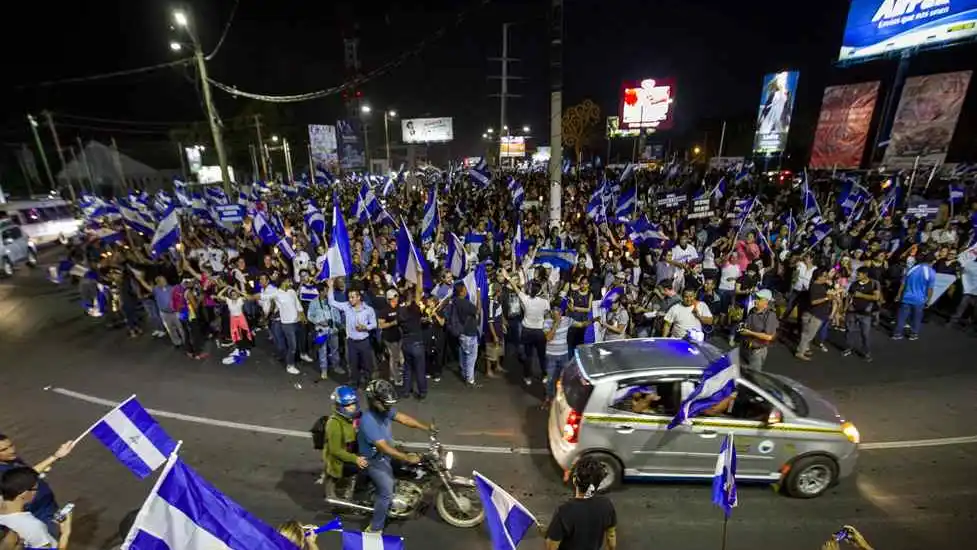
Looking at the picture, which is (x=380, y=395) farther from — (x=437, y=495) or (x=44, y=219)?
(x=44, y=219)

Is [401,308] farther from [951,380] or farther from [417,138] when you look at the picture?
[417,138]

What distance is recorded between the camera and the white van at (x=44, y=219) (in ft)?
72.8

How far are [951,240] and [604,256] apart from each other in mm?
8558

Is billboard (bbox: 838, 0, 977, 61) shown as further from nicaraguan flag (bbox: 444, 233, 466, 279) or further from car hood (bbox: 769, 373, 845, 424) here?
nicaraguan flag (bbox: 444, 233, 466, 279)

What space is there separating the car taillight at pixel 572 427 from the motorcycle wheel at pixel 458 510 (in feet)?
3.92

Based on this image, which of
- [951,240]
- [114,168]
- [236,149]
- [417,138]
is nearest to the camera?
[951,240]

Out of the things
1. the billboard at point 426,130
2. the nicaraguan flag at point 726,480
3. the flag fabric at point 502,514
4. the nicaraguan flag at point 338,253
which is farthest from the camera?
the billboard at point 426,130

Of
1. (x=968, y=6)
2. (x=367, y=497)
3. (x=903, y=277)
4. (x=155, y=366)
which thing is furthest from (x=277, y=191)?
(x=968, y=6)

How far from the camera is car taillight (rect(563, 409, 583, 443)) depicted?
519 cm

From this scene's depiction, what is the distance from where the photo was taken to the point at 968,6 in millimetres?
22406

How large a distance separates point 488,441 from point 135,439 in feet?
13.6

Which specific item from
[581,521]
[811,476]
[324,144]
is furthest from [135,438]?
[324,144]

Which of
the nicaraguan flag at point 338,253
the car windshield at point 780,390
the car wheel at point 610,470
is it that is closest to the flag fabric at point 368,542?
the car wheel at point 610,470

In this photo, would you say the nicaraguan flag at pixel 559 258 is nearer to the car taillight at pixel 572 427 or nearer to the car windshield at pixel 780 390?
the car windshield at pixel 780 390
